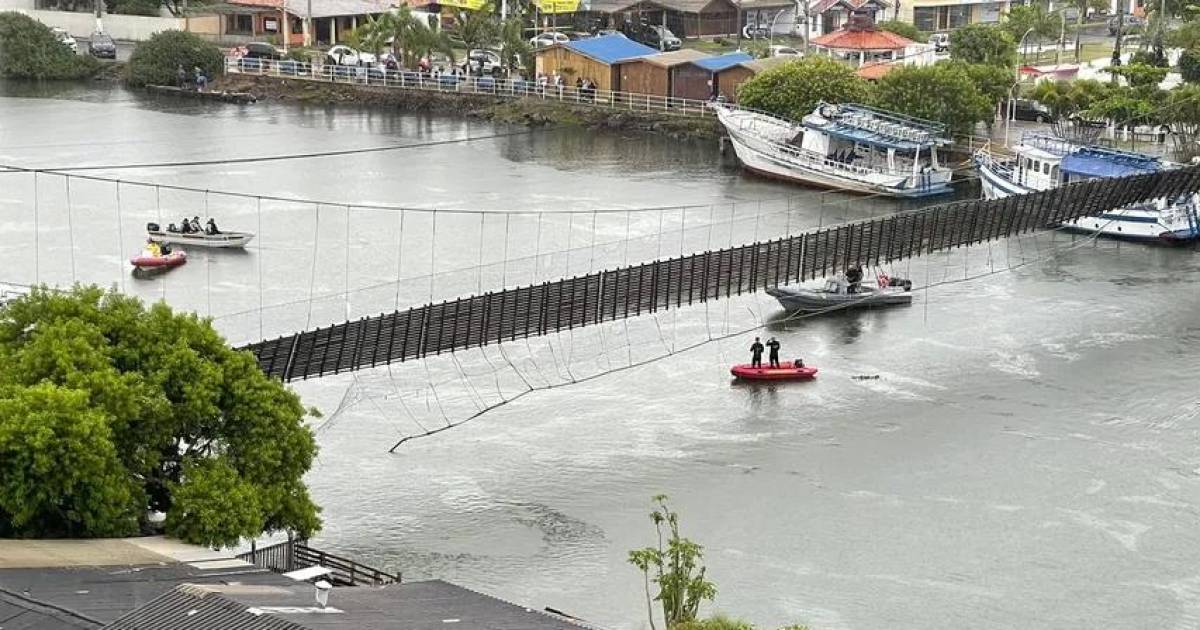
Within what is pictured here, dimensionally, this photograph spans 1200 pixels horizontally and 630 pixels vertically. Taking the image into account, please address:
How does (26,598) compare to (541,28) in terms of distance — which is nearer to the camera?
(26,598)

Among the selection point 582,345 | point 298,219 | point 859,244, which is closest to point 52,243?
point 298,219

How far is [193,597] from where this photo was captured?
20594mm

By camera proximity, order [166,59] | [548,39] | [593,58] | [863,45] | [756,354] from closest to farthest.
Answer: [756,354] < [593,58] < [863,45] < [166,59] < [548,39]

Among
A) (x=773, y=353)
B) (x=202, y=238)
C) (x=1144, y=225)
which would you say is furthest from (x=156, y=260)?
(x=1144, y=225)

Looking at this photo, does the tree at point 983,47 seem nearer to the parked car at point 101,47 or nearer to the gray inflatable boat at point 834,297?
the gray inflatable boat at point 834,297

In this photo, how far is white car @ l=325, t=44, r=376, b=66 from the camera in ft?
274

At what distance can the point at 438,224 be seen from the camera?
180 feet

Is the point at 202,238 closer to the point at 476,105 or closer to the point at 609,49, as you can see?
the point at 476,105

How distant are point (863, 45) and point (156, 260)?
38.1 metres

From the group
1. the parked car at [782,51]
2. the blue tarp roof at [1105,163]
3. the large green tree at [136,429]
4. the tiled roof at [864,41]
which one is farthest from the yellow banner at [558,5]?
the large green tree at [136,429]

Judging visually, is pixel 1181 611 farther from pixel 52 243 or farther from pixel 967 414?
Answer: pixel 52 243

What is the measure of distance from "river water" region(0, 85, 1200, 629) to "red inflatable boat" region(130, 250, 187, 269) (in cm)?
41

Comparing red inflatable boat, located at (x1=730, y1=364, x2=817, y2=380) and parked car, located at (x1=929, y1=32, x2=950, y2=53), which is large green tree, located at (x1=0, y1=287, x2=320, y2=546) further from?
parked car, located at (x1=929, y1=32, x2=950, y2=53)

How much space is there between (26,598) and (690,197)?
1566 inches
